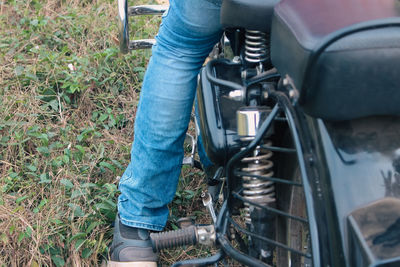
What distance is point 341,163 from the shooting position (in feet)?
2.89

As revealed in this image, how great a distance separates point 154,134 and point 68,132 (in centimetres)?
81

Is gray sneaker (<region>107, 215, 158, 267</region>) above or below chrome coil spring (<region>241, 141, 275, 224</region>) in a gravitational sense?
below

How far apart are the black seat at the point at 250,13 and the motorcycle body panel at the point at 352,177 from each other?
307 millimetres

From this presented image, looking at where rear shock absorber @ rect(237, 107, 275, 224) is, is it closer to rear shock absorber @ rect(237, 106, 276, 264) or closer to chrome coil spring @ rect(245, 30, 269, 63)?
rear shock absorber @ rect(237, 106, 276, 264)

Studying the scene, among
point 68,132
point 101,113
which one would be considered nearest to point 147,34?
point 101,113

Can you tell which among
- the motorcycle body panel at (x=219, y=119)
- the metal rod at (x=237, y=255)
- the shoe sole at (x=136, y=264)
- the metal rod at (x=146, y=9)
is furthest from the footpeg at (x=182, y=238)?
the metal rod at (x=146, y=9)

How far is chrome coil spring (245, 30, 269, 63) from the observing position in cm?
126

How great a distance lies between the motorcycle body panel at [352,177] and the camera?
0.83 m

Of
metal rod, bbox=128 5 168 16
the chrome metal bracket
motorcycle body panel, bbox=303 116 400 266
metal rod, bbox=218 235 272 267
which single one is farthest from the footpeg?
metal rod, bbox=128 5 168 16

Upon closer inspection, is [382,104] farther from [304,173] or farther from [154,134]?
[154,134]

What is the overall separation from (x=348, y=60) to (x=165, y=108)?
786mm

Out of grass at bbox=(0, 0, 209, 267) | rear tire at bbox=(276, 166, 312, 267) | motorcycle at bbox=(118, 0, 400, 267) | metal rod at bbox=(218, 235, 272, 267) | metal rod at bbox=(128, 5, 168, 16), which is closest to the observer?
motorcycle at bbox=(118, 0, 400, 267)

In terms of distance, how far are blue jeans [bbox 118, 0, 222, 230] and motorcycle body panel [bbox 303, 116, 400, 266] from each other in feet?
1.92

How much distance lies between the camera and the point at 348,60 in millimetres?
824
